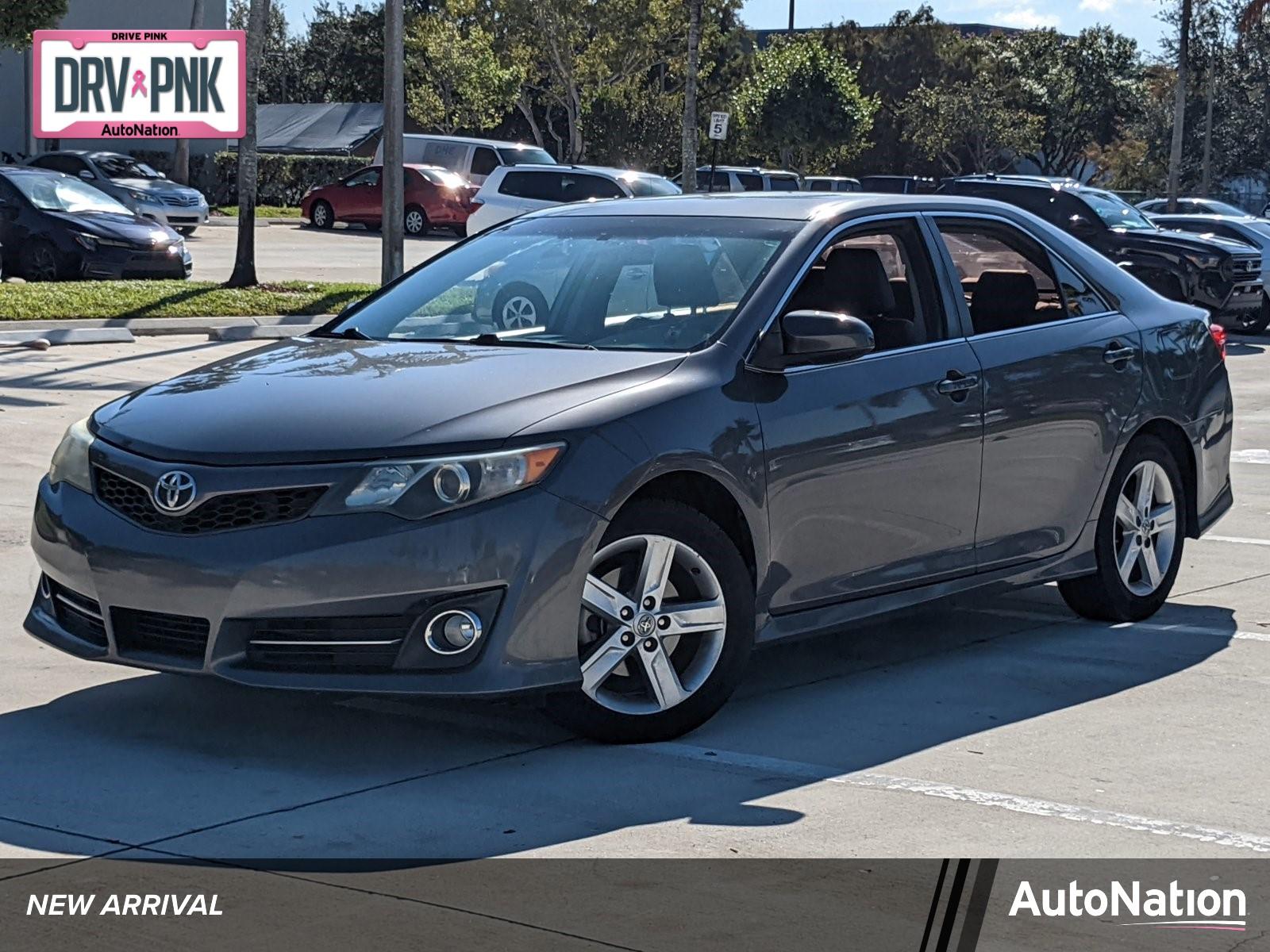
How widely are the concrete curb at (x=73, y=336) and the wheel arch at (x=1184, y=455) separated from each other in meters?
12.6

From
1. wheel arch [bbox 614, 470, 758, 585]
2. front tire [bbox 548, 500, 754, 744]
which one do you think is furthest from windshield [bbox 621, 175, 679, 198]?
front tire [bbox 548, 500, 754, 744]

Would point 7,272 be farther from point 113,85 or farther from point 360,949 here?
point 360,949

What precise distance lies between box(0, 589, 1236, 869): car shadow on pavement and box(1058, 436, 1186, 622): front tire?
0.45 m

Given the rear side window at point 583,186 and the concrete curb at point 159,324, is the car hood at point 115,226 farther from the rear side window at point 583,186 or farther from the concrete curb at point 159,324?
the rear side window at point 583,186

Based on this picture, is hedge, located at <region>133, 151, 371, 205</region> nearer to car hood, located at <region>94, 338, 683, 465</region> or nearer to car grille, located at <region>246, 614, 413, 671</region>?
car hood, located at <region>94, 338, 683, 465</region>

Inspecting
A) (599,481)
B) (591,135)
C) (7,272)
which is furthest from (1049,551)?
(591,135)

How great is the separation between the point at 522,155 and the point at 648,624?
36.7m

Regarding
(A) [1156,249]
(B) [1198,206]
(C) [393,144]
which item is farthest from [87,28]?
(A) [1156,249]

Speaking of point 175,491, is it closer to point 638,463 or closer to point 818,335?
point 638,463

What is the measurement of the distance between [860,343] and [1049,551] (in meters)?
1.53

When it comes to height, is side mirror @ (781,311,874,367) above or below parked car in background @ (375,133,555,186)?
below

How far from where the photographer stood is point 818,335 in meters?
6.14

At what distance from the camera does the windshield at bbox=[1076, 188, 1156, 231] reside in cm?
2561

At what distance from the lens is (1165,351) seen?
Result: 7.86 metres
